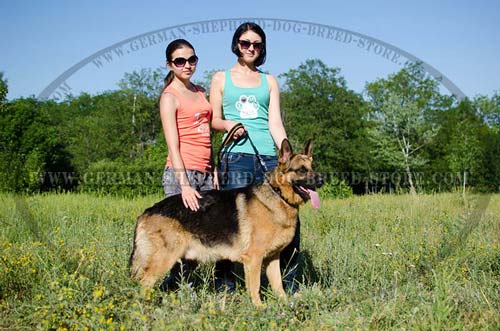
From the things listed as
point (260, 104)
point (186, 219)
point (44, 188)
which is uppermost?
point (260, 104)

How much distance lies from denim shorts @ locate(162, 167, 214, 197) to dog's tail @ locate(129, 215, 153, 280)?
0.40m

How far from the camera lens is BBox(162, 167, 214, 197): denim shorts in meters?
4.37

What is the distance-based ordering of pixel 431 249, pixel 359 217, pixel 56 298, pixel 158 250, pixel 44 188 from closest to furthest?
pixel 56 298
pixel 158 250
pixel 431 249
pixel 359 217
pixel 44 188

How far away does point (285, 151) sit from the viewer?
169 inches

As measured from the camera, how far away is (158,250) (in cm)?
423

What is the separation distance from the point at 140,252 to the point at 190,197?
74cm

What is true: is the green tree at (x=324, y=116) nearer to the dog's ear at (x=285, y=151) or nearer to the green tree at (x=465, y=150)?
the green tree at (x=465, y=150)

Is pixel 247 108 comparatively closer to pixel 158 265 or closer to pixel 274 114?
pixel 274 114

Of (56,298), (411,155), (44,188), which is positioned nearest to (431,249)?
(56,298)

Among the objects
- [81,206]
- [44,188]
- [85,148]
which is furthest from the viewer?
[85,148]

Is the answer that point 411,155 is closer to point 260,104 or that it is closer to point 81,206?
point 81,206

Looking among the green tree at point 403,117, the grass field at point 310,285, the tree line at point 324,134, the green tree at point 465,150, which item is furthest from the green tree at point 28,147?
the green tree at point 465,150

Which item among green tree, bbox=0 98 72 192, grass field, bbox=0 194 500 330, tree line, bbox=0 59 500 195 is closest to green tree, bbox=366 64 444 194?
tree line, bbox=0 59 500 195

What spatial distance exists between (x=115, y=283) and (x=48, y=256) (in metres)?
1.19
